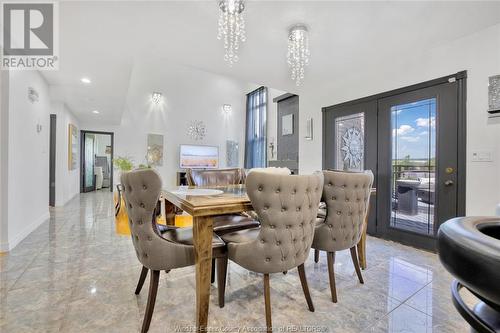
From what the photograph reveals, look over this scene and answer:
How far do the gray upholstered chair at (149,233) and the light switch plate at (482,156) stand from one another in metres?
2.95

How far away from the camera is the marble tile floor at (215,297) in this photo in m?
1.48

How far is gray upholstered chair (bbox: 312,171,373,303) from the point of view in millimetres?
1743

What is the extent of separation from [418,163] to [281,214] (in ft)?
8.32

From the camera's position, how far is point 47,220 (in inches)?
156

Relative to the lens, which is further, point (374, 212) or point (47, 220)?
point (47, 220)

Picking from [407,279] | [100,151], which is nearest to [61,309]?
[407,279]

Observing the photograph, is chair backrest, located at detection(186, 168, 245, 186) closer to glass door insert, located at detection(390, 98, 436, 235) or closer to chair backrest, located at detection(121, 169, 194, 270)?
chair backrest, located at detection(121, 169, 194, 270)

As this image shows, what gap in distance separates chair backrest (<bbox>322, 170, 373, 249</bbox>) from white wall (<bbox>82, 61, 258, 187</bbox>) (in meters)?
6.39

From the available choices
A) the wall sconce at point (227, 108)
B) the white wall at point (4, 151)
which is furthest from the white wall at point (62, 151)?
the wall sconce at point (227, 108)

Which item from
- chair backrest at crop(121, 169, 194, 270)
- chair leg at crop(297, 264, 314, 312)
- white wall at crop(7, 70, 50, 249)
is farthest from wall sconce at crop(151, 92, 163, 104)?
chair leg at crop(297, 264, 314, 312)

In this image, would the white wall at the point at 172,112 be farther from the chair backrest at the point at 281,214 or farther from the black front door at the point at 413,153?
the chair backrest at the point at 281,214

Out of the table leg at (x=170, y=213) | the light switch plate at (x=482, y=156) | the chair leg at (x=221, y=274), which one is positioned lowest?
the chair leg at (x=221, y=274)

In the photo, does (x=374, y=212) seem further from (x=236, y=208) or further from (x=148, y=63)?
(x=148, y=63)

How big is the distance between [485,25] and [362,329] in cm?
307
